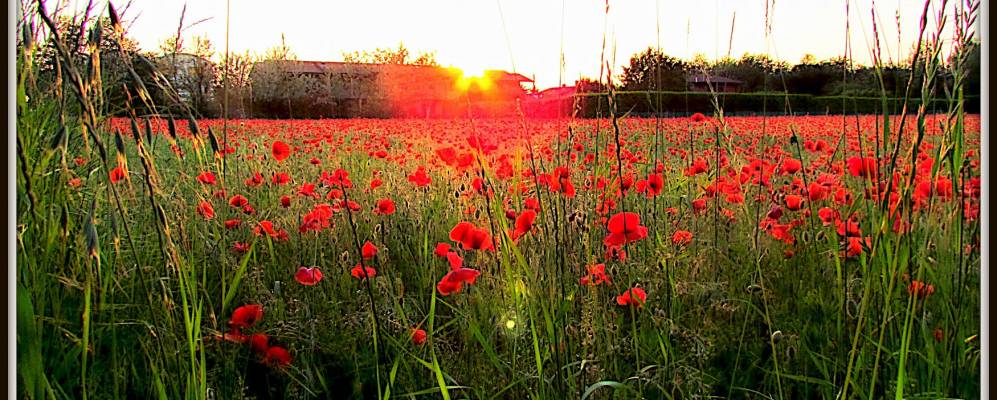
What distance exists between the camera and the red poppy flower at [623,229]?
1.01 metres

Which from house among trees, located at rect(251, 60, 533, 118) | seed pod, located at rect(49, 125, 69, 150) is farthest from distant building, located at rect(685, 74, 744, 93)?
seed pod, located at rect(49, 125, 69, 150)

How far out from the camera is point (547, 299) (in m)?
1.03

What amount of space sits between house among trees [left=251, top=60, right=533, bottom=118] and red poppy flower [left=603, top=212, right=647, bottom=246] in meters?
0.50

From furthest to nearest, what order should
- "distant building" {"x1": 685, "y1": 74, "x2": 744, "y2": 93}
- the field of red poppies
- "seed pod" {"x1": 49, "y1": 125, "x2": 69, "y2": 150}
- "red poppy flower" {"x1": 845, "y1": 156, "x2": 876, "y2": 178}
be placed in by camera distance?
"distant building" {"x1": 685, "y1": 74, "x2": 744, "y2": 93}
"red poppy flower" {"x1": 845, "y1": 156, "x2": 876, "y2": 178}
the field of red poppies
"seed pod" {"x1": 49, "y1": 125, "x2": 69, "y2": 150}

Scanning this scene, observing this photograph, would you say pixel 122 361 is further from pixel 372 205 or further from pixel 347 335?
pixel 372 205

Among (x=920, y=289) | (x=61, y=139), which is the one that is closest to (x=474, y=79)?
(x=920, y=289)

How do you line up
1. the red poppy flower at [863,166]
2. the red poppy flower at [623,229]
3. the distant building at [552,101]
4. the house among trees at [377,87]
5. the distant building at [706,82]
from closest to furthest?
1. the red poppy flower at [623,229]
2. the red poppy flower at [863,166]
3. the distant building at [706,82]
4. the distant building at [552,101]
5. the house among trees at [377,87]

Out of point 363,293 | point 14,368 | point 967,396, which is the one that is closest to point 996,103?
point 967,396

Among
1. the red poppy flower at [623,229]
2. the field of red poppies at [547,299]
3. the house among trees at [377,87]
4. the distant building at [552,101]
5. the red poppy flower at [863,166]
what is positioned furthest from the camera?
the house among trees at [377,87]

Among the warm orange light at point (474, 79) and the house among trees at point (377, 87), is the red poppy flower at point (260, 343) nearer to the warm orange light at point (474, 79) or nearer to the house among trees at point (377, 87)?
the warm orange light at point (474, 79)

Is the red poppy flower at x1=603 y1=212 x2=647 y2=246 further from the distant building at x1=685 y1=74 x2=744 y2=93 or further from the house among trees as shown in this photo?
the house among trees

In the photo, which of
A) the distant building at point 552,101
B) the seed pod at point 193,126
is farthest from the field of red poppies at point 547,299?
the distant building at point 552,101

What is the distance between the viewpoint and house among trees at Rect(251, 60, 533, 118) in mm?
1805

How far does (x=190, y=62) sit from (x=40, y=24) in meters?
0.29
